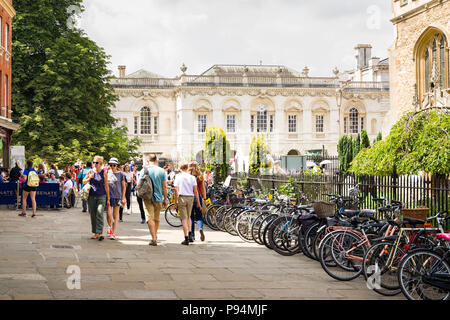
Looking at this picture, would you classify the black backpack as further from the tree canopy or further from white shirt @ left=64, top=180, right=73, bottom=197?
white shirt @ left=64, top=180, right=73, bottom=197

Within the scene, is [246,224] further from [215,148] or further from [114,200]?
[215,148]

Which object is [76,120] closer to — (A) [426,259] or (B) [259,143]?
(B) [259,143]

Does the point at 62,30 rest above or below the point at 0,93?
above

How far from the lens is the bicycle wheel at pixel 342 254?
9734 millimetres

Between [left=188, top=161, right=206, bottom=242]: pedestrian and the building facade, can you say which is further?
the building facade

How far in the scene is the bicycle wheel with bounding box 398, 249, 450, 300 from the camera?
7590 mm

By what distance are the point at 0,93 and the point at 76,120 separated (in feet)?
21.6

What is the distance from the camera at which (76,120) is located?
3772 centimetres

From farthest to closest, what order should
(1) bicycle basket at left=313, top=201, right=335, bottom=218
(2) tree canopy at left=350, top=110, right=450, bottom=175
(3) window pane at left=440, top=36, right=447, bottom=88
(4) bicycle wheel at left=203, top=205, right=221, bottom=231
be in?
1. (3) window pane at left=440, top=36, right=447, bottom=88
2. (4) bicycle wheel at left=203, top=205, right=221, bottom=231
3. (2) tree canopy at left=350, top=110, right=450, bottom=175
4. (1) bicycle basket at left=313, top=201, right=335, bottom=218

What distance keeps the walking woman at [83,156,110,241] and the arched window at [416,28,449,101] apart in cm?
1867

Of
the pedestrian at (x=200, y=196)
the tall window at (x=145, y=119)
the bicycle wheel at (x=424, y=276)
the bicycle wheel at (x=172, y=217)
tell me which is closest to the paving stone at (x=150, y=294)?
the bicycle wheel at (x=424, y=276)

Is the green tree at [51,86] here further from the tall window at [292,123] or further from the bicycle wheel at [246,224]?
the tall window at [292,123]

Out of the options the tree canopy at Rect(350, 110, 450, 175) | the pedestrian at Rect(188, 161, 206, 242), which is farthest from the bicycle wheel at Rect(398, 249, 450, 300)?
the pedestrian at Rect(188, 161, 206, 242)
